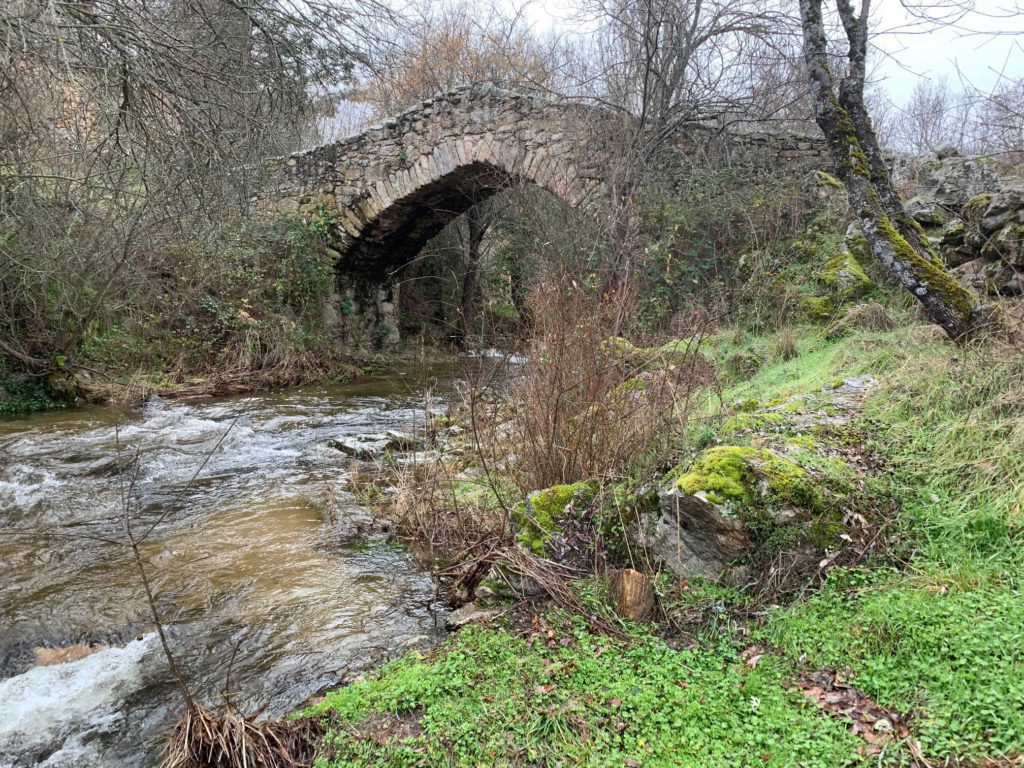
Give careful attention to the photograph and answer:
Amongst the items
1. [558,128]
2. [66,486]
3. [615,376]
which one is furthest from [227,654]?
[558,128]

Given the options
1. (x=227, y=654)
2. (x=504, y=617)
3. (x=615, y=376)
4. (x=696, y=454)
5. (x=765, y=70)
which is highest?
(x=765, y=70)

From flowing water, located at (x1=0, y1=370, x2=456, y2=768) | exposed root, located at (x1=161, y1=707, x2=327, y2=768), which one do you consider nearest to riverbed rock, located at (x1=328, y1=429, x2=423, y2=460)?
flowing water, located at (x1=0, y1=370, x2=456, y2=768)

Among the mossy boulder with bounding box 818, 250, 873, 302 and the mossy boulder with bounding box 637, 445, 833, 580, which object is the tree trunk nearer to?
the mossy boulder with bounding box 818, 250, 873, 302

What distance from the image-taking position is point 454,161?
10.2 meters

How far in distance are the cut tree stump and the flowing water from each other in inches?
35.2

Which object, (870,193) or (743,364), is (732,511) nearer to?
(870,193)

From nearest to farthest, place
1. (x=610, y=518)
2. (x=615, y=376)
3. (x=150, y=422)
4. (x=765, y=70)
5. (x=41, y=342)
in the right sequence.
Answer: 1. (x=610, y=518)
2. (x=615, y=376)
3. (x=150, y=422)
4. (x=41, y=342)
5. (x=765, y=70)

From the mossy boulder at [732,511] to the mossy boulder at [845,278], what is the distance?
442cm

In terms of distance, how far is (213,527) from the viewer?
14.1 feet

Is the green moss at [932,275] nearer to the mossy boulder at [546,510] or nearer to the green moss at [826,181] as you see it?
the mossy boulder at [546,510]

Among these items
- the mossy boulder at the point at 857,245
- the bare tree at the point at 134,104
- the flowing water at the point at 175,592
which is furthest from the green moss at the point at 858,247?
the flowing water at the point at 175,592

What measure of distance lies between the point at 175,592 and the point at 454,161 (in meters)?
8.30

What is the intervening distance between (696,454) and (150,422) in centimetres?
668

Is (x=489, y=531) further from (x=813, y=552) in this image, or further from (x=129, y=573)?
(x=129, y=573)
